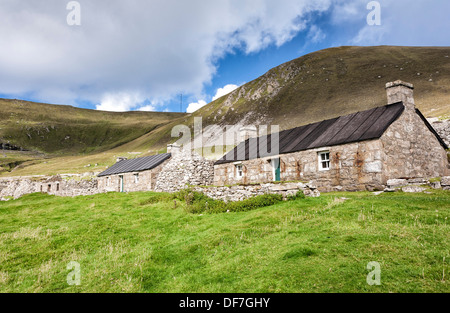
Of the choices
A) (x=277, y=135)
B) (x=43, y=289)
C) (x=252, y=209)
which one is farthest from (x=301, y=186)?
(x=277, y=135)

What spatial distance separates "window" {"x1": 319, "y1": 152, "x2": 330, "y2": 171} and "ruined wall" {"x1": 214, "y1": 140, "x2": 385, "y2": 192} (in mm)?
234

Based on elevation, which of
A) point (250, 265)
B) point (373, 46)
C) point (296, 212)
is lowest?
point (250, 265)

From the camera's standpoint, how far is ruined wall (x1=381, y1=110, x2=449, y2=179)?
57.0 ft

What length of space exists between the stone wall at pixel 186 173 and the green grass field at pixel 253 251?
1291cm

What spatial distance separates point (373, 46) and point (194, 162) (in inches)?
4669

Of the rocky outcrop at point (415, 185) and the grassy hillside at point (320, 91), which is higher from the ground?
the grassy hillside at point (320, 91)

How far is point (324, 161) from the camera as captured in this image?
1962 cm

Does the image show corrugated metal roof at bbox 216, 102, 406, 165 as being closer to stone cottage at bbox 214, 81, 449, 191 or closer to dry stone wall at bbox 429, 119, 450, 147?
stone cottage at bbox 214, 81, 449, 191

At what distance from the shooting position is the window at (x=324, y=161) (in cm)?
1933

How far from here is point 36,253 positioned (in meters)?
9.30

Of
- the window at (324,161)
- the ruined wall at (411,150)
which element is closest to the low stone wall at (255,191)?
the window at (324,161)

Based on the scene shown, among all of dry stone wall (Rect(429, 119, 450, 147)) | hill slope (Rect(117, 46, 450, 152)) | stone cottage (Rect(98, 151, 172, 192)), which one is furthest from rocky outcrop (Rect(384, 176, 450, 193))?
hill slope (Rect(117, 46, 450, 152))

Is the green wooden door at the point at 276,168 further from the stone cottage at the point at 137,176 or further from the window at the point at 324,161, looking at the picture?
the stone cottage at the point at 137,176

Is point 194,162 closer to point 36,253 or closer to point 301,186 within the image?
point 301,186
